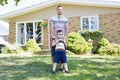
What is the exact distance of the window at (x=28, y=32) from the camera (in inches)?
798

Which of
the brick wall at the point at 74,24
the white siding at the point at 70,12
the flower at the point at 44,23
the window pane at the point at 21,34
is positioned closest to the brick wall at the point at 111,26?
the white siding at the point at 70,12

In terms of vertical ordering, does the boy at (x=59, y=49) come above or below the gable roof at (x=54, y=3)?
below

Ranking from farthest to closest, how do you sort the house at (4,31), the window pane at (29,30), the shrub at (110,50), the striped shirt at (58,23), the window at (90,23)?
the house at (4,31) < the window pane at (29,30) < the window at (90,23) < the shrub at (110,50) < the striped shirt at (58,23)

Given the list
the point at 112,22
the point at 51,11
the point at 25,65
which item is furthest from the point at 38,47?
the point at 25,65

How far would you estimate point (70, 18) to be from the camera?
750 inches

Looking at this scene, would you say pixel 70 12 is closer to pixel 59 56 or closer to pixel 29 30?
pixel 29 30

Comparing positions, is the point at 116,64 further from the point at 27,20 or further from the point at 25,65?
the point at 27,20

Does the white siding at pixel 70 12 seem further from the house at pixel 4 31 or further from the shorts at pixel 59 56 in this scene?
the house at pixel 4 31

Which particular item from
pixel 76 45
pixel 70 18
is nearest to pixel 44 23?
pixel 70 18

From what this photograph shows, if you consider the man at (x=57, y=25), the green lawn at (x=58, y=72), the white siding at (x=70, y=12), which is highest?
the white siding at (x=70, y=12)

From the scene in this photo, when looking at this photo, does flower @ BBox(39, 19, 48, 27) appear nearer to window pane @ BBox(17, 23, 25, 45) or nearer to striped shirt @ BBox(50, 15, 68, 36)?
window pane @ BBox(17, 23, 25, 45)

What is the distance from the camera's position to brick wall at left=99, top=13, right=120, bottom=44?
17.4m

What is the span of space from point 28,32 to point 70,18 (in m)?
3.67

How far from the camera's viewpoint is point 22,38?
835 inches
